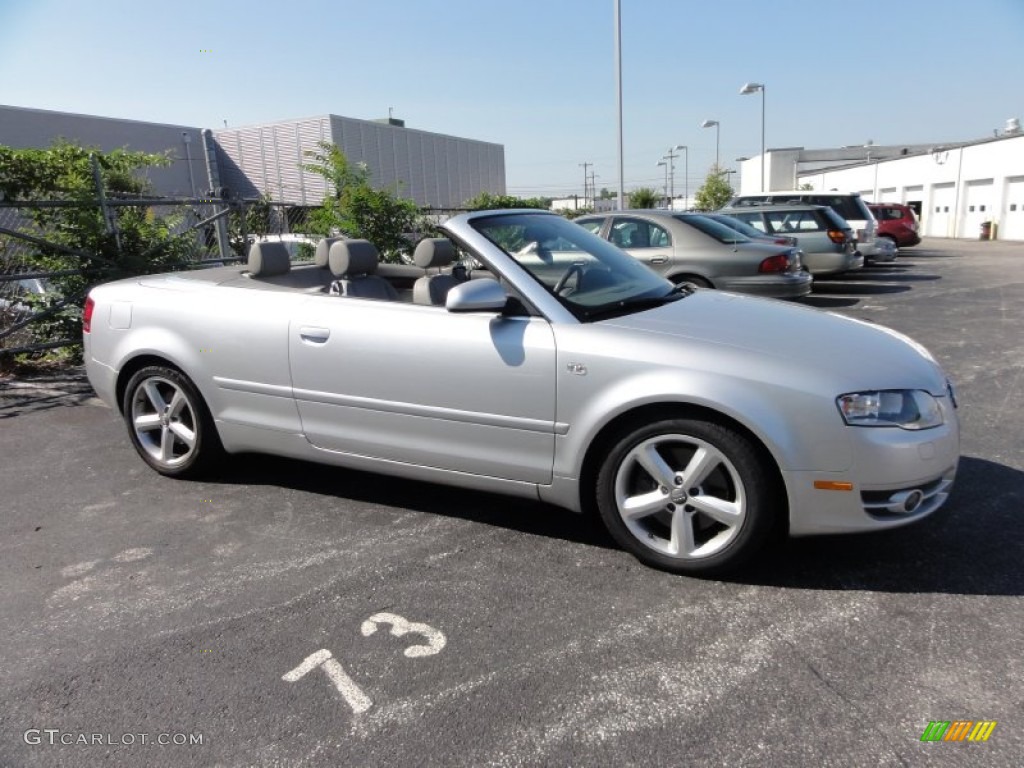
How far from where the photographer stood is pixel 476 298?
10.4 feet

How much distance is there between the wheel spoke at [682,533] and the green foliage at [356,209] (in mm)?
7411

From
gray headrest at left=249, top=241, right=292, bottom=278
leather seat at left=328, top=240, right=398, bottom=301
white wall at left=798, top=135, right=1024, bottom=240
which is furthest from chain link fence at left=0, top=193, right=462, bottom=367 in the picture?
white wall at left=798, top=135, right=1024, bottom=240

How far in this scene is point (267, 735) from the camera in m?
2.19

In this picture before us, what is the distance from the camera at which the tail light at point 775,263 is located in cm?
899

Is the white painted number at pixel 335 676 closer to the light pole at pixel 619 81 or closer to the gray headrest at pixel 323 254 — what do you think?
the gray headrest at pixel 323 254

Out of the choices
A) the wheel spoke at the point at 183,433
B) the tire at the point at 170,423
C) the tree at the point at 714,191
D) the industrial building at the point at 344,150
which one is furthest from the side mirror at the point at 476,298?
the industrial building at the point at 344,150

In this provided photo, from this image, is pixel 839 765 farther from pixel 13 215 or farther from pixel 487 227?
pixel 13 215

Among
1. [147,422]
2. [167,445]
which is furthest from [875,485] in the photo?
[147,422]

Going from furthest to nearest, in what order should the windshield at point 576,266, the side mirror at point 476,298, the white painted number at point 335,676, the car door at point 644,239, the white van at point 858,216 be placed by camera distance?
the white van at point 858,216, the car door at point 644,239, the windshield at point 576,266, the side mirror at point 476,298, the white painted number at point 335,676

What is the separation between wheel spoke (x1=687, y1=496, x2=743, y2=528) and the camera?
2861 mm

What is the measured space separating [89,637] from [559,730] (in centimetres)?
186

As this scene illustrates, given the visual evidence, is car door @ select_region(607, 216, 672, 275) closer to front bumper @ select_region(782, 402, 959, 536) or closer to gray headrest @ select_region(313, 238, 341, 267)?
gray headrest @ select_region(313, 238, 341, 267)

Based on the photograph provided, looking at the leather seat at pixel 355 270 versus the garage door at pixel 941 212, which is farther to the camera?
the garage door at pixel 941 212

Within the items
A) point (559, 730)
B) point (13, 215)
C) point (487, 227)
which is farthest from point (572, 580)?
point (13, 215)
